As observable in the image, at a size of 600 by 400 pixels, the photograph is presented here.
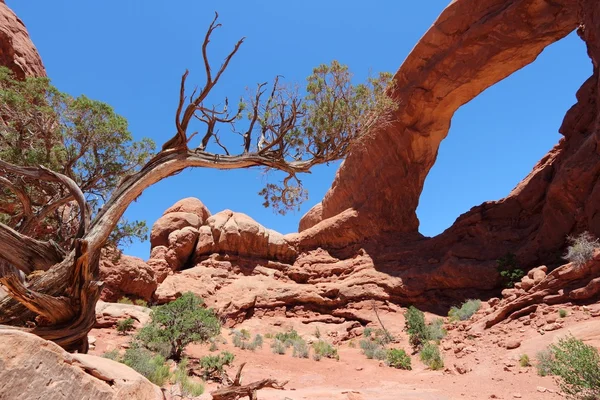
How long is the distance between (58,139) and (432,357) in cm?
1244

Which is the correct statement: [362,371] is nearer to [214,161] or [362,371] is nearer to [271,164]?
[271,164]

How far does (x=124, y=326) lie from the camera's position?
13.2 metres

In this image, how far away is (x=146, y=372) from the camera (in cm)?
801

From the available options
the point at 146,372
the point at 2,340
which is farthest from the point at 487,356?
the point at 2,340

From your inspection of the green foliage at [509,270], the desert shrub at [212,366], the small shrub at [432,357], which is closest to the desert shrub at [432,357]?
the small shrub at [432,357]

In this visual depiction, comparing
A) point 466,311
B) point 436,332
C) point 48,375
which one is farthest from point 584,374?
point 466,311

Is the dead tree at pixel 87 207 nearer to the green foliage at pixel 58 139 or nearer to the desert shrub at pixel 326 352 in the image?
the green foliage at pixel 58 139

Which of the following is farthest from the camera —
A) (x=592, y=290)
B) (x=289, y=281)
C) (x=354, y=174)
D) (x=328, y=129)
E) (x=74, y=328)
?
(x=354, y=174)

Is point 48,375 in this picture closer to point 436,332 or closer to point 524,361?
point 524,361

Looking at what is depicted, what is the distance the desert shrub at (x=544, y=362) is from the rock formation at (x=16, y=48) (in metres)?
19.3

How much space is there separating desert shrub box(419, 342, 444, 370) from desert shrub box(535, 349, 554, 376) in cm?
287

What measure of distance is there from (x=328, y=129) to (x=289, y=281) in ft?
48.3

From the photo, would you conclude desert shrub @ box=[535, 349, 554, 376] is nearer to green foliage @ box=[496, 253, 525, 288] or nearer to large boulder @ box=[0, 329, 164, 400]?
large boulder @ box=[0, 329, 164, 400]

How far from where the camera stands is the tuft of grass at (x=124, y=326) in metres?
13.1
